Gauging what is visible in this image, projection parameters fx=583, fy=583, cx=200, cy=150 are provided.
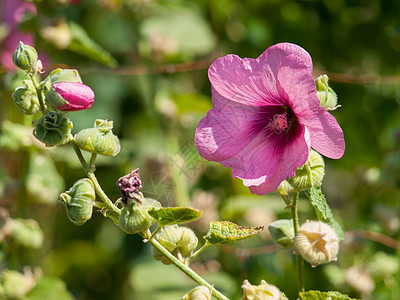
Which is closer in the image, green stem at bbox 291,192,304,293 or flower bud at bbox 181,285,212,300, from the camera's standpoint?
flower bud at bbox 181,285,212,300

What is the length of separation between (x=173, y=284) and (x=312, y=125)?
39.6 inches

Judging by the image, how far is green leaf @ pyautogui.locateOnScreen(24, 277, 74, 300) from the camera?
47.0 inches

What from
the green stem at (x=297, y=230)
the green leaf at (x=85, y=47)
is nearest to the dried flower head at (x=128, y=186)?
the green stem at (x=297, y=230)

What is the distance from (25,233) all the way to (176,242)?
0.60 metres

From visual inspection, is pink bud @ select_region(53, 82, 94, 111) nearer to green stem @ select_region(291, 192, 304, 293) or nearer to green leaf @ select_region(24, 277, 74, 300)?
green stem @ select_region(291, 192, 304, 293)

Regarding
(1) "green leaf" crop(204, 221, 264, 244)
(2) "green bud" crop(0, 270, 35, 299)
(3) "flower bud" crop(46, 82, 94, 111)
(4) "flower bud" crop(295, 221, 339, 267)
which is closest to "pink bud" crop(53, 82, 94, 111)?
(3) "flower bud" crop(46, 82, 94, 111)

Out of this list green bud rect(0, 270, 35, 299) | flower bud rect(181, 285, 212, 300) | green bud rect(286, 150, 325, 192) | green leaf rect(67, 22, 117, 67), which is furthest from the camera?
green leaf rect(67, 22, 117, 67)

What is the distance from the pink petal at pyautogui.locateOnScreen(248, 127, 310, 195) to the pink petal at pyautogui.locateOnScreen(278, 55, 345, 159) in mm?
14

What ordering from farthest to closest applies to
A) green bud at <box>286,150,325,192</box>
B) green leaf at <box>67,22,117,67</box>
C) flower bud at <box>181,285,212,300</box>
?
green leaf at <box>67,22,117,67</box>
green bud at <box>286,150,325,192</box>
flower bud at <box>181,285,212,300</box>

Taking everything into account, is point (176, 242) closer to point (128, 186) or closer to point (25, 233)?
point (128, 186)

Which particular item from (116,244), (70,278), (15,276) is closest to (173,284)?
(116,244)

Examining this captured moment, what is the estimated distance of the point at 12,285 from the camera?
114 cm

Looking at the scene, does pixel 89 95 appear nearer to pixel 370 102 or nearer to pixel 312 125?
pixel 312 125

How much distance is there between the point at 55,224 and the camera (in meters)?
1.95
